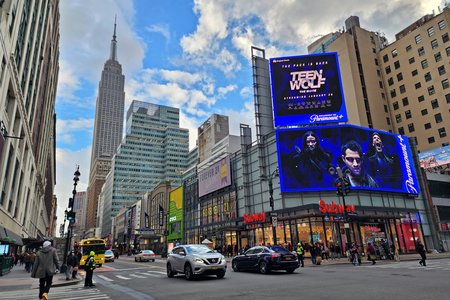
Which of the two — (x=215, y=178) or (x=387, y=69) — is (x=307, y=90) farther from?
(x=387, y=69)

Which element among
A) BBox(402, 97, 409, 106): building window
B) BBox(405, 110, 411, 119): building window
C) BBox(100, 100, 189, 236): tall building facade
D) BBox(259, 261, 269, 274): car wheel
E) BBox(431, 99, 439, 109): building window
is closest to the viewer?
BBox(259, 261, 269, 274): car wheel

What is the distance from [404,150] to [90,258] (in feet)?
153

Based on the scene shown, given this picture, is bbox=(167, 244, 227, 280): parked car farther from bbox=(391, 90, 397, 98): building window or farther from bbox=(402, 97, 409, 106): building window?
bbox=(391, 90, 397, 98): building window

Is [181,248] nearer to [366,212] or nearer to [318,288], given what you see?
[318,288]

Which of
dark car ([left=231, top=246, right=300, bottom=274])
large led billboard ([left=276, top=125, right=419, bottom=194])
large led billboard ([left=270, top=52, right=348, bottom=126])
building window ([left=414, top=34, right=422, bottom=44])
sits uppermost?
building window ([left=414, top=34, right=422, bottom=44])

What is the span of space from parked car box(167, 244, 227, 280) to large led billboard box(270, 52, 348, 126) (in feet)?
104

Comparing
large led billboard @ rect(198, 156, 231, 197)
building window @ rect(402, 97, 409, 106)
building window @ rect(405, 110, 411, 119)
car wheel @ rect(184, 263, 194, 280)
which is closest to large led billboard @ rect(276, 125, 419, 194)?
large led billboard @ rect(198, 156, 231, 197)

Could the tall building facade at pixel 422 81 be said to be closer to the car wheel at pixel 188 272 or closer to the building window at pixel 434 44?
the building window at pixel 434 44

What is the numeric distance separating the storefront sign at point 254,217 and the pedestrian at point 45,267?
113 feet

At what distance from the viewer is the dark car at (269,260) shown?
17.6m

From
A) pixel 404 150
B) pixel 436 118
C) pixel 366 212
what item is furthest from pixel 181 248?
pixel 436 118

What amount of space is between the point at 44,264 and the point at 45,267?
0.33 feet

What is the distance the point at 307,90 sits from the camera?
47.2 meters

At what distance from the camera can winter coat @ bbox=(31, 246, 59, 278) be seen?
9.33 meters
